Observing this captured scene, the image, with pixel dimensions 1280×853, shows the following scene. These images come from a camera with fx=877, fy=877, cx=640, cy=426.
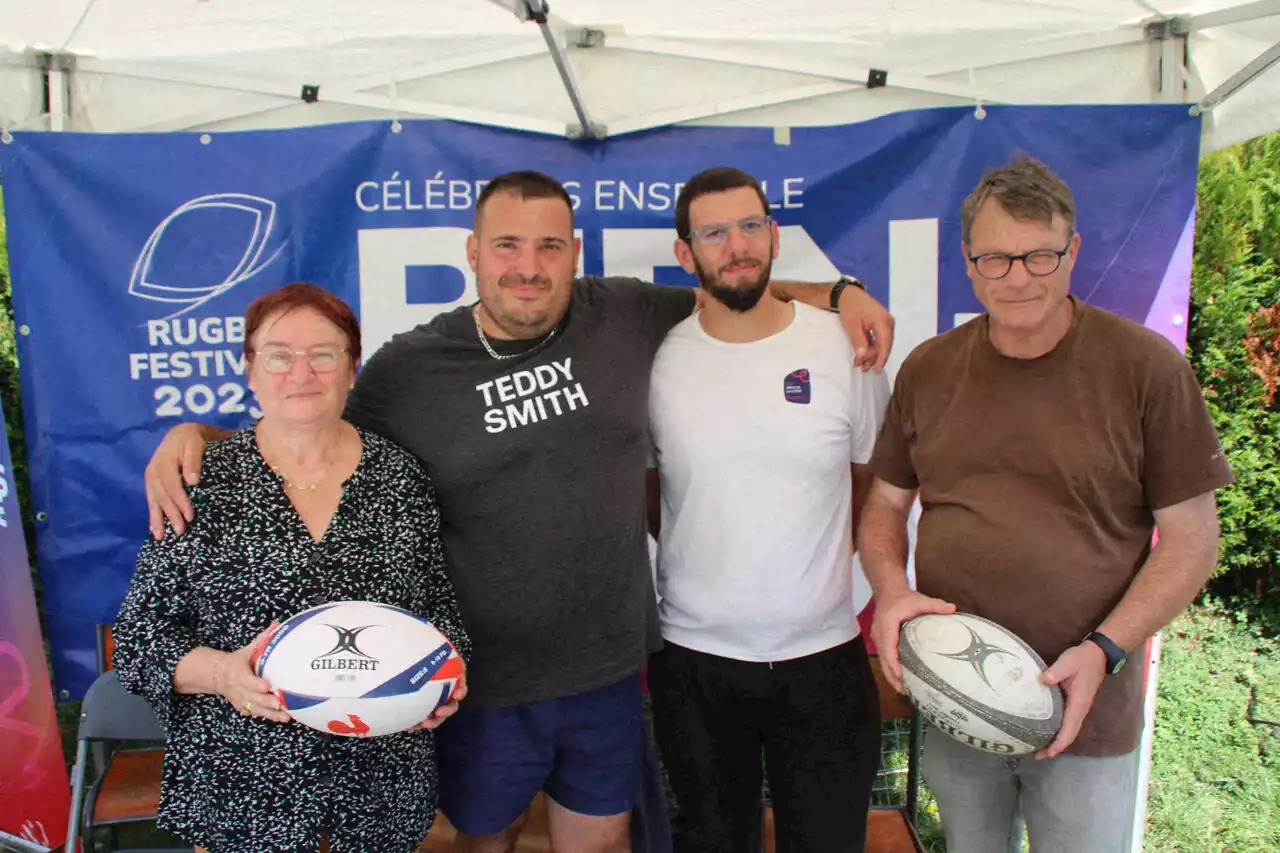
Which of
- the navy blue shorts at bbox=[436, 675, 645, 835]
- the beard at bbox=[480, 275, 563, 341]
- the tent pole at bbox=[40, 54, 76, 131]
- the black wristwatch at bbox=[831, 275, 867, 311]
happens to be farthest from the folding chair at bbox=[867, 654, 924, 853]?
the tent pole at bbox=[40, 54, 76, 131]

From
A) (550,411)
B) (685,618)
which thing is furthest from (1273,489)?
(550,411)

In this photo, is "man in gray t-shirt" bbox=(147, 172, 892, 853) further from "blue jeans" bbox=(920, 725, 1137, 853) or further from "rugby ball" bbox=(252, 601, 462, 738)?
"blue jeans" bbox=(920, 725, 1137, 853)

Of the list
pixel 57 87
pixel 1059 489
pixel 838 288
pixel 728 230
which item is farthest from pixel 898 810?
pixel 57 87

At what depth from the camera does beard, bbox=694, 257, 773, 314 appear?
1953mm

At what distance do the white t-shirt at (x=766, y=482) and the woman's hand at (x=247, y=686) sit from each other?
907 mm

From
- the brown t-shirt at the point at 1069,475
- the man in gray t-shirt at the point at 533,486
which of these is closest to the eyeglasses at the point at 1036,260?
the brown t-shirt at the point at 1069,475

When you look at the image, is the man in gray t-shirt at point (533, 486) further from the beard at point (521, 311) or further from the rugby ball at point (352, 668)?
the rugby ball at point (352, 668)

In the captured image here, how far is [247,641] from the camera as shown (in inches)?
61.9

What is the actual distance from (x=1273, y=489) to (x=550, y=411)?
408 cm

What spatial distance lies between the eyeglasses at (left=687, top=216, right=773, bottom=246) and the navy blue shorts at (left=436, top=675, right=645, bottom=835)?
104 cm

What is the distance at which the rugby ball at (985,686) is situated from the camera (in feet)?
5.20

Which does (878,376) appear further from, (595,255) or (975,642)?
(595,255)

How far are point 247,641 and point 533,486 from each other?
2.05 feet

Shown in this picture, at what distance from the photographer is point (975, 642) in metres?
1.63
